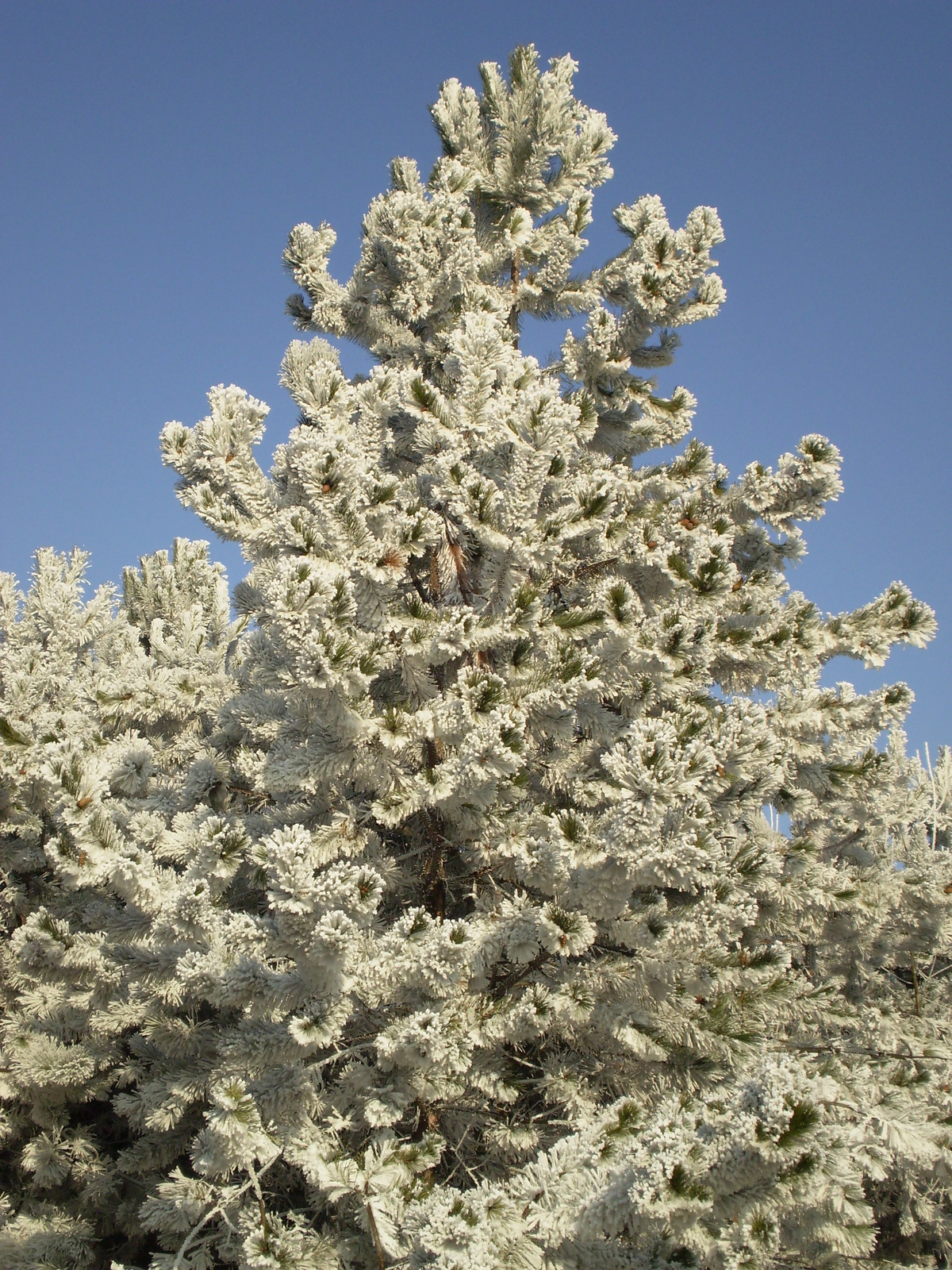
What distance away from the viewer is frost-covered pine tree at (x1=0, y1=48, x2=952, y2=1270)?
311cm

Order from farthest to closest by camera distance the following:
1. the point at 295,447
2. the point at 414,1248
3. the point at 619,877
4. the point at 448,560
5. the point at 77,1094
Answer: the point at 77,1094 → the point at 448,560 → the point at 295,447 → the point at 619,877 → the point at 414,1248

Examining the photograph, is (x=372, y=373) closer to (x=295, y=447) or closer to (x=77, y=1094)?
(x=295, y=447)

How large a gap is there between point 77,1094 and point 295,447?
6456 millimetres

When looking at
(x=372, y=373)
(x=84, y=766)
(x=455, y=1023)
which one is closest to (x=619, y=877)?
(x=455, y=1023)

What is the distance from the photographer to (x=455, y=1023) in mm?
3785

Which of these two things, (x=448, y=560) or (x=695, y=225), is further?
(x=695, y=225)

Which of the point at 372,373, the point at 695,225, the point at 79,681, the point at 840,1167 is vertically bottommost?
the point at 840,1167

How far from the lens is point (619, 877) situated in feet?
11.3

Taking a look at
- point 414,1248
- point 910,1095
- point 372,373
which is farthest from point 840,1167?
point 372,373

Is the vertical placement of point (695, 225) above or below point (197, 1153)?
above

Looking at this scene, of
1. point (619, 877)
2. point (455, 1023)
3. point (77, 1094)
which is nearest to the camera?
point (619, 877)

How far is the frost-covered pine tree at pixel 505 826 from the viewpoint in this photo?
3.11 metres

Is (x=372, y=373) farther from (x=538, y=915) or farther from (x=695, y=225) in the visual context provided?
(x=538, y=915)

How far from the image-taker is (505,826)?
429 centimetres
